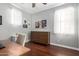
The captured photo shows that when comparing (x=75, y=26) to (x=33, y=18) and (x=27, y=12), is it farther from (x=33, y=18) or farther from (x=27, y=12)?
(x=27, y=12)

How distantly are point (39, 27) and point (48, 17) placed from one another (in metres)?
0.21

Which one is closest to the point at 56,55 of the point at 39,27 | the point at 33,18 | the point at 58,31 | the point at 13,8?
the point at 58,31

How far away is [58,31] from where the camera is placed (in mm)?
1394

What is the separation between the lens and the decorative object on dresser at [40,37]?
4.69 feet

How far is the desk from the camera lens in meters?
1.27

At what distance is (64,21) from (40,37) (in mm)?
458

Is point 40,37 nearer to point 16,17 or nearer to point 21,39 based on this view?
point 21,39

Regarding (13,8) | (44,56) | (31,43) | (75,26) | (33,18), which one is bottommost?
(44,56)

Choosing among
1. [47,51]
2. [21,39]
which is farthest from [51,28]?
[21,39]

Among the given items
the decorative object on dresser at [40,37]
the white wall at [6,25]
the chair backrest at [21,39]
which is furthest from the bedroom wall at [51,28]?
the white wall at [6,25]

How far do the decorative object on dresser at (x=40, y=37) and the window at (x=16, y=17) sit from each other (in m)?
0.28

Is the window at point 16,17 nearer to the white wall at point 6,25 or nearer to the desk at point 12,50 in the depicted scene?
the white wall at point 6,25

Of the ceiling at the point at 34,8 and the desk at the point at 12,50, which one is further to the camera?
the ceiling at the point at 34,8

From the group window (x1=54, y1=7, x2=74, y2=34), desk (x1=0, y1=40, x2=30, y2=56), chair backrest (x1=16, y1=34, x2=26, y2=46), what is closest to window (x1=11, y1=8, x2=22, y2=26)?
chair backrest (x1=16, y1=34, x2=26, y2=46)
